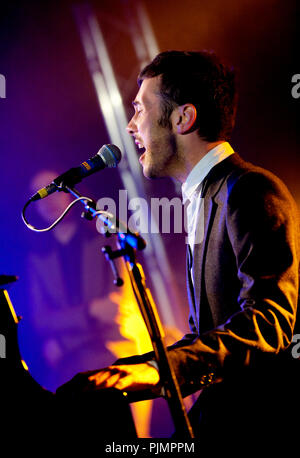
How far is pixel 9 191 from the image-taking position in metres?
2.80

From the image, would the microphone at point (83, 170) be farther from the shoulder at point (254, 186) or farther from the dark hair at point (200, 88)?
the dark hair at point (200, 88)

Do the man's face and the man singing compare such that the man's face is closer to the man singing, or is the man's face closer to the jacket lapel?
the man singing

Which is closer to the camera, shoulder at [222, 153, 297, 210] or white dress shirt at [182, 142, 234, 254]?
shoulder at [222, 153, 297, 210]

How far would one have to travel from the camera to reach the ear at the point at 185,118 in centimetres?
200

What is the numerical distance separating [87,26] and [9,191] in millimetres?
1497

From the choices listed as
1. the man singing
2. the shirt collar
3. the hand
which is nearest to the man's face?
the man singing

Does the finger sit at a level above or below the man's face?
below

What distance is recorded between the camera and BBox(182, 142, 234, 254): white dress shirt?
1816 millimetres

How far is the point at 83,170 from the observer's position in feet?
4.79

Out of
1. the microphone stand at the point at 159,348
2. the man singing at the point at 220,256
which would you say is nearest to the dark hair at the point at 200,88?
the man singing at the point at 220,256

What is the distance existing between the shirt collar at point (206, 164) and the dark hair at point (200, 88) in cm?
15

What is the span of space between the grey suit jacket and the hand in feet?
0.26

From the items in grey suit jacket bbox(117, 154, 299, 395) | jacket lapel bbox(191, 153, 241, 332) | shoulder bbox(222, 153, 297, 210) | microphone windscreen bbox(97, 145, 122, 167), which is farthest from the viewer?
jacket lapel bbox(191, 153, 241, 332)
